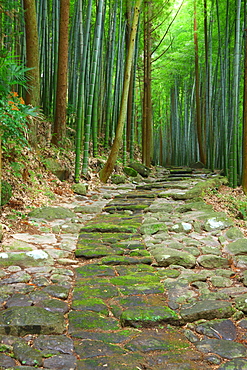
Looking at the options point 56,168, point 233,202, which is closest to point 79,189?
point 56,168

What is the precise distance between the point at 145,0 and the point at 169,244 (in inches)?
310

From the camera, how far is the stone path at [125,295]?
1577 millimetres

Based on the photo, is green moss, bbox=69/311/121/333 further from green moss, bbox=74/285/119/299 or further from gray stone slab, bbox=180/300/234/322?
gray stone slab, bbox=180/300/234/322

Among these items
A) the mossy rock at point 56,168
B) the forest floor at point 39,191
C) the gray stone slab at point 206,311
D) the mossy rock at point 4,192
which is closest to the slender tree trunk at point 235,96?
the forest floor at point 39,191

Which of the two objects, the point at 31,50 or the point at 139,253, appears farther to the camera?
the point at 31,50

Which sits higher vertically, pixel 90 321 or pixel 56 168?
pixel 56 168

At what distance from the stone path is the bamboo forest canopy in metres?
1.55

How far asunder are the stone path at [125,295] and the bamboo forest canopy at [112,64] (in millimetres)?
1555

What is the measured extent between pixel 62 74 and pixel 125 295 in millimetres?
5113

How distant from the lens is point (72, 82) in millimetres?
8188

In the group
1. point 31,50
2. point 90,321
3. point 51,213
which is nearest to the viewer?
point 90,321

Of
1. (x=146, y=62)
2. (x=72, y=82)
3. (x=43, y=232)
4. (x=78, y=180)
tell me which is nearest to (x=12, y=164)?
(x=43, y=232)

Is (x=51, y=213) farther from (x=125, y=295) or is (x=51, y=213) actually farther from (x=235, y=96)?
(x=235, y=96)

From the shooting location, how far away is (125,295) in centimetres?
220
